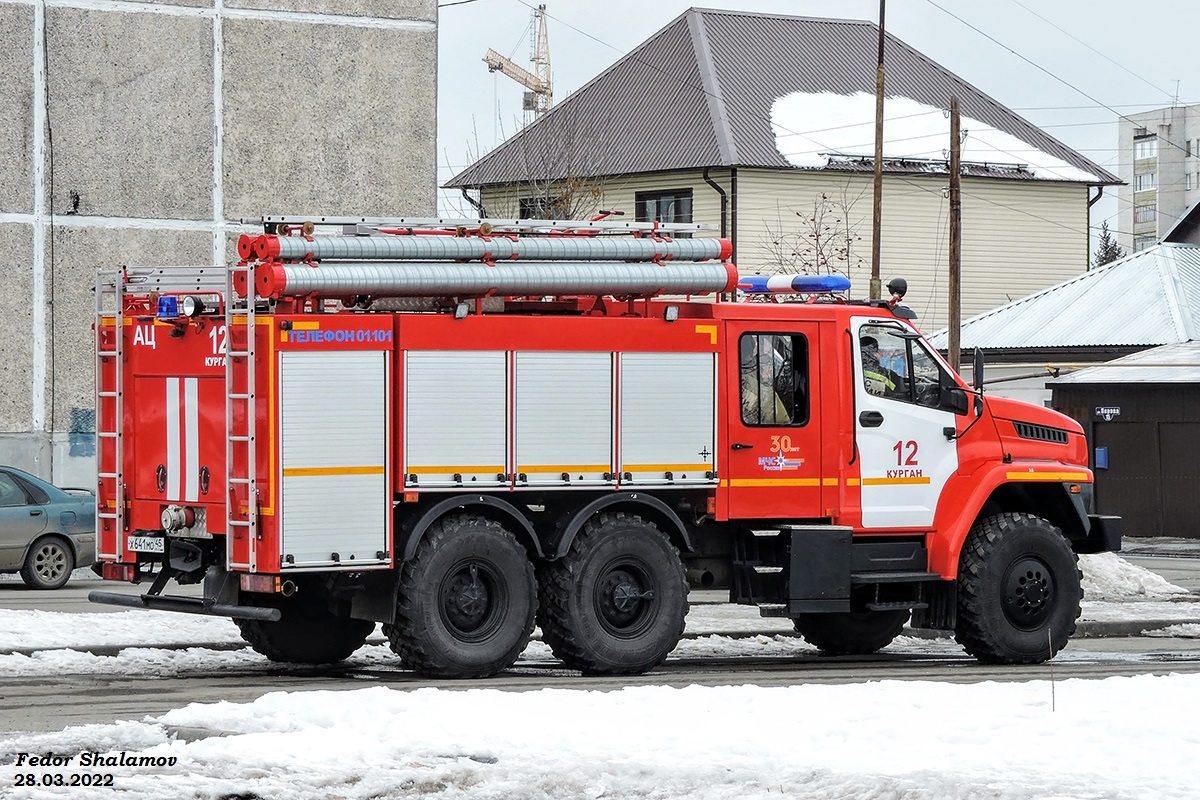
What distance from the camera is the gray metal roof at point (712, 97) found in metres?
54.2

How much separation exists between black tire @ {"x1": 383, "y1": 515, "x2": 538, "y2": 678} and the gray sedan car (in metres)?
10.8

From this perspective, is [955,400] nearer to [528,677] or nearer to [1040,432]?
[1040,432]

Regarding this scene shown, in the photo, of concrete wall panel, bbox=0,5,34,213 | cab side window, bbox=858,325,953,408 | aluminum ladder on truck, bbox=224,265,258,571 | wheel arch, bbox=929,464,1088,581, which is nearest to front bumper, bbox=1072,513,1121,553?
wheel arch, bbox=929,464,1088,581

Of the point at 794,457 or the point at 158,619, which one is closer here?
the point at 794,457

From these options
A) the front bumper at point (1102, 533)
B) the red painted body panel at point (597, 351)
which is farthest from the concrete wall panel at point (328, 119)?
the front bumper at point (1102, 533)

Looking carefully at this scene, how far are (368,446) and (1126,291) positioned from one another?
33.9 meters

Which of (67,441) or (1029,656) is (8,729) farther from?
(67,441)

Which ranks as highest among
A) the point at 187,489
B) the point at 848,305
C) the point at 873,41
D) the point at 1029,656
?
the point at 873,41

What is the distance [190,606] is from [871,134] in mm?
43046

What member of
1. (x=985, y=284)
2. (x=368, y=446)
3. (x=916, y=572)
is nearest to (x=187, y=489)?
(x=368, y=446)

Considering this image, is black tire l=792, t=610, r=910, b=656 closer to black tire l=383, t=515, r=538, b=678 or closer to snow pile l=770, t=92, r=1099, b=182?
black tire l=383, t=515, r=538, b=678

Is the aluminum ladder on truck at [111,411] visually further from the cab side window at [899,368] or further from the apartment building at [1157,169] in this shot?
the apartment building at [1157,169]

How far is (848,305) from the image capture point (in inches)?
625

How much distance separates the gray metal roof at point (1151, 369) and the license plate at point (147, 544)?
26956mm
